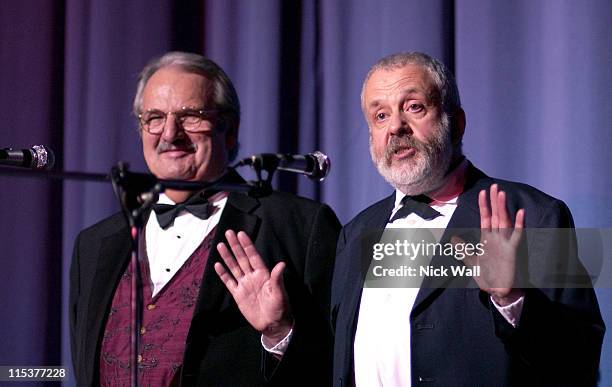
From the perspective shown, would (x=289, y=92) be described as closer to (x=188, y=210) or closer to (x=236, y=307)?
(x=188, y=210)

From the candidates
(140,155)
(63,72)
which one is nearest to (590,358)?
(140,155)

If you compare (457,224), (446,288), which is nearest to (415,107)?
(457,224)

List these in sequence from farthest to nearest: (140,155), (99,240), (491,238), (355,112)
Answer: (140,155) → (355,112) → (99,240) → (491,238)

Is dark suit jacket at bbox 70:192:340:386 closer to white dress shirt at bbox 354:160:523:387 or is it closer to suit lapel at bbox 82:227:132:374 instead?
suit lapel at bbox 82:227:132:374

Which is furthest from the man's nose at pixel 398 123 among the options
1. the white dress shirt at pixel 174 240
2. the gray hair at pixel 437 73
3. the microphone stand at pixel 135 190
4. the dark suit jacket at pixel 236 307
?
the microphone stand at pixel 135 190

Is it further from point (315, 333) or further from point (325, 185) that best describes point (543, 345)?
point (325, 185)

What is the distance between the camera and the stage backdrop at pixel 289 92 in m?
2.97

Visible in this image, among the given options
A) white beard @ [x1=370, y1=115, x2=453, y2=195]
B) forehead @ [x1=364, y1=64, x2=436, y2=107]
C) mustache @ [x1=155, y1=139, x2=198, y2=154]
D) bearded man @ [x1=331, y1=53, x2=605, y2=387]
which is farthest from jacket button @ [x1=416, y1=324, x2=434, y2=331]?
mustache @ [x1=155, y1=139, x2=198, y2=154]

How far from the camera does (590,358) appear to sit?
238 centimetres

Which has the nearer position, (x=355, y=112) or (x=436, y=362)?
(x=436, y=362)

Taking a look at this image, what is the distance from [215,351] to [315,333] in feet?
0.96

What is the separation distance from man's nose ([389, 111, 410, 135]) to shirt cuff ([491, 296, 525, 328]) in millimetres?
624

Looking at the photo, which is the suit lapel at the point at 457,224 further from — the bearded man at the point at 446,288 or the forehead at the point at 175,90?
the forehead at the point at 175,90

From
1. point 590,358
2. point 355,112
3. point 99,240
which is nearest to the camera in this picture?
point 590,358
